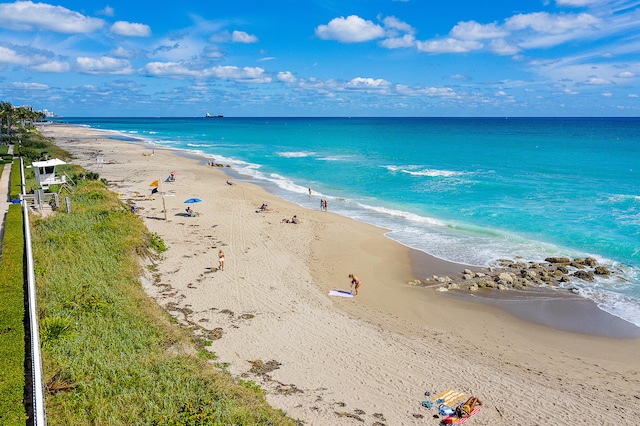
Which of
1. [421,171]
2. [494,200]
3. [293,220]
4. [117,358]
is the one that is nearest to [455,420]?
[117,358]

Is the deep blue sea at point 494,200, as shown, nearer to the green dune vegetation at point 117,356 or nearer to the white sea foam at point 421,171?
the white sea foam at point 421,171

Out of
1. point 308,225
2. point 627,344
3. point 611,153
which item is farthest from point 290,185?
point 611,153

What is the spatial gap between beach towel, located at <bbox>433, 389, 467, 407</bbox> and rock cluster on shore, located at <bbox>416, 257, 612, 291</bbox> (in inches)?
315

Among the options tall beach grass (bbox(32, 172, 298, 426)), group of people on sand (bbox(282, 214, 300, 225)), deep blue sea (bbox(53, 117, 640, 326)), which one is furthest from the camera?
group of people on sand (bbox(282, 214, 300, 225))

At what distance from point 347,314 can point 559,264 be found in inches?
502

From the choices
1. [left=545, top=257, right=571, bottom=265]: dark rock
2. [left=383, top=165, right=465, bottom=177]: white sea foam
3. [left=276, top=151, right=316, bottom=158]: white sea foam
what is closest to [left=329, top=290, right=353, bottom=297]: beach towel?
[left=545, top=257, right=571, bottom=265]: dark rock

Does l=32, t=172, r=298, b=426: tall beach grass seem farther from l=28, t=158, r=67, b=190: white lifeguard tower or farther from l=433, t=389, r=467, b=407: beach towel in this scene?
l=28, t=158, r=67, b=190: white lifeguard tower

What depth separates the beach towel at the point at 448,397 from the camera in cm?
1198

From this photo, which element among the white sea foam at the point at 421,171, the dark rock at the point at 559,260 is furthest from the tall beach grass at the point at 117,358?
the white sea foam at the point at 421,171

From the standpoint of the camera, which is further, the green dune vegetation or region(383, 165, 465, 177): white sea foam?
region(383, 165, 465, 177): white sea foam

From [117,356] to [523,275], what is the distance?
1829 cm

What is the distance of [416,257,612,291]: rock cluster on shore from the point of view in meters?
20.5

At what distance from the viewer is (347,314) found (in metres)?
17.3

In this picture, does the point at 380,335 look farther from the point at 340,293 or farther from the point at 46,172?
the point at 46,172
